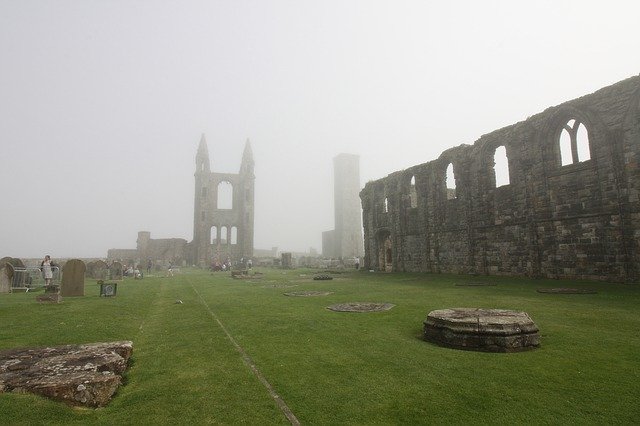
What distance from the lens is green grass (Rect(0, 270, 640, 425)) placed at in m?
2.82

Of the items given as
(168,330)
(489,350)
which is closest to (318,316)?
(168,330)

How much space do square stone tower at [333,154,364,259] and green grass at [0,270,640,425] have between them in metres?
53.8

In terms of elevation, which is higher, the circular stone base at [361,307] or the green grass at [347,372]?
the circular stone base at [361,307]

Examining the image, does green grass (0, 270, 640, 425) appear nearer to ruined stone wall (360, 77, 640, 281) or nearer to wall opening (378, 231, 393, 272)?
ruined stone wall (360, 77, 640, 281)

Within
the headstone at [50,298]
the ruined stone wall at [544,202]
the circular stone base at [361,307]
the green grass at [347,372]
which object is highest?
the ruined stone wall at [544,202]

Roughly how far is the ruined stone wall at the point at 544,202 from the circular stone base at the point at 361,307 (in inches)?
348

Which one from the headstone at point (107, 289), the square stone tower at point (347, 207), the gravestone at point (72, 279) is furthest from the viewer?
the square stone tower at point (347, 207)

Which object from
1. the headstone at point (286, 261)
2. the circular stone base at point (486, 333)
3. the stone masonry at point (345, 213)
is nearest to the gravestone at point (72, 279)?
the circular stone base at point (486, 333)

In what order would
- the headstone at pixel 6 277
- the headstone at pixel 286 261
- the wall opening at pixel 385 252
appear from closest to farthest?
the headstone at pixel 6 277, the wall opening at pixel 385 252, the headstone at pixel 286 261

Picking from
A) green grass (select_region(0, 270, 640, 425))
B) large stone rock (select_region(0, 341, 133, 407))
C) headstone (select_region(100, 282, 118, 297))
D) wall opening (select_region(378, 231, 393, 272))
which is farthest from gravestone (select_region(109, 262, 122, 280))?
large stone rock (select_region(0, 341, 133, 407))

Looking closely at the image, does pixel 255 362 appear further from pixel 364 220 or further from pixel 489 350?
pixel 364 220

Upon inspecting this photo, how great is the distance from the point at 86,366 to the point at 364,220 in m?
25.3

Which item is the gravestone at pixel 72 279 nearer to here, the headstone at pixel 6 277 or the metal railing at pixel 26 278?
the headstone at pixel 6 277

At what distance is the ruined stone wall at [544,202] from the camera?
11719 mm
